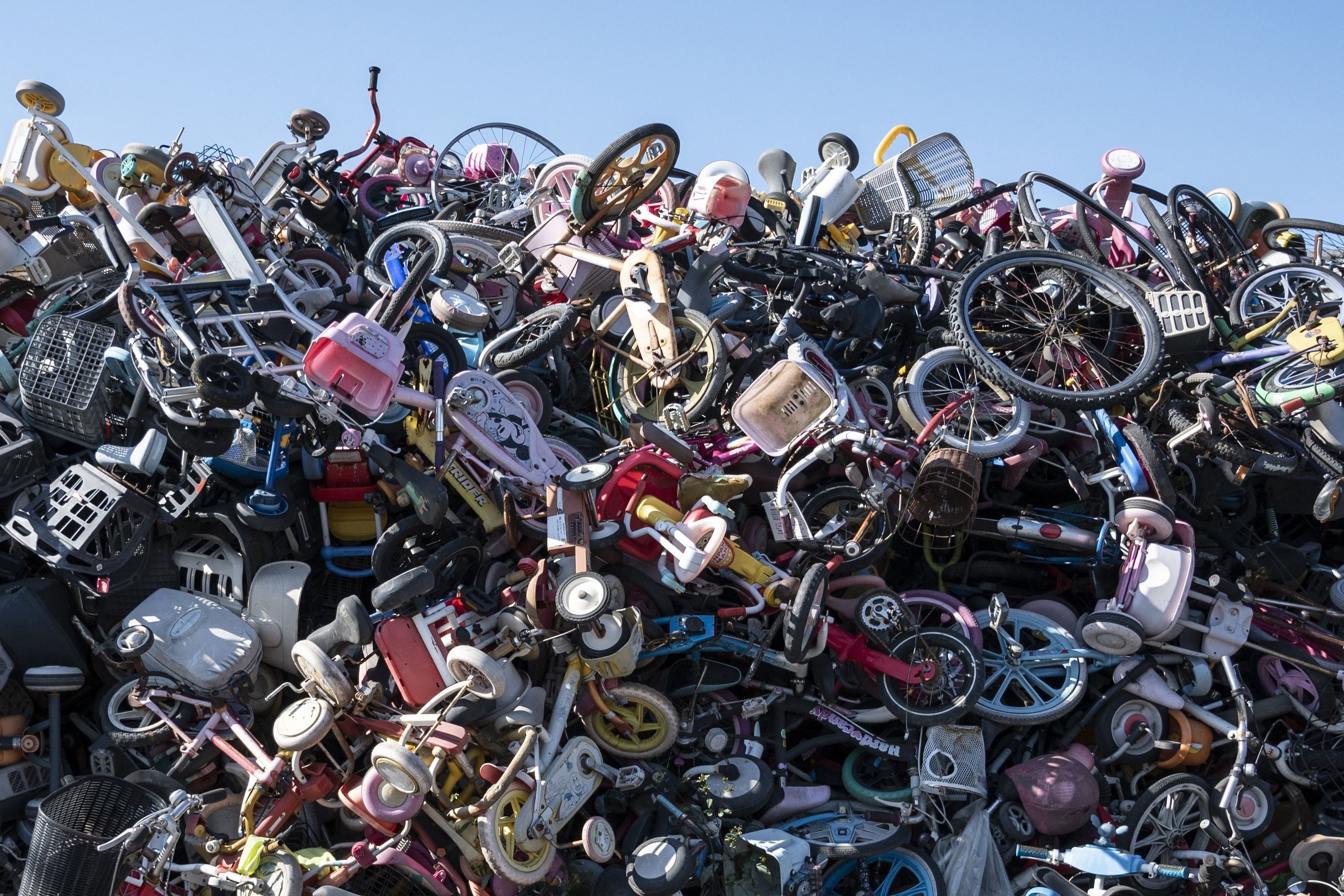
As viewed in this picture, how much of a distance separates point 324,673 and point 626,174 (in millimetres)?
4898

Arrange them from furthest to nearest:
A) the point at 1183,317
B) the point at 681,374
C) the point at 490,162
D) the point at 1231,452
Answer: the point at 490,162 → the point at 1183,317 → the point at 681,374 → the point at 1231,452

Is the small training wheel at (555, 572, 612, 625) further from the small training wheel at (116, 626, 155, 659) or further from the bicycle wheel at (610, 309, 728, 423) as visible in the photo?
the small training wheel at (116, 626, 155, 659)

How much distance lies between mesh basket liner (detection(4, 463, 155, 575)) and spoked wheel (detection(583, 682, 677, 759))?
3269mm

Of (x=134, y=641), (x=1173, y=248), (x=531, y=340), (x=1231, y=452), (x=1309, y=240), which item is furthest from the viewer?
(x=1309, y=240)

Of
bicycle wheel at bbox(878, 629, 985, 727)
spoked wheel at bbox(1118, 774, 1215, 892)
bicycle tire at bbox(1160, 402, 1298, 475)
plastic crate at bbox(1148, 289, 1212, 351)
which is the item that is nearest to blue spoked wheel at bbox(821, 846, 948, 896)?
bicycle wheel at bbox(878, 629, 985, 727)

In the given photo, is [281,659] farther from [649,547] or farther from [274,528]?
[649,547]

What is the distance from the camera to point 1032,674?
795cm

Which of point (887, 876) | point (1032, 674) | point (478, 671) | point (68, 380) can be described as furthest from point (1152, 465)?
point (68, 380)

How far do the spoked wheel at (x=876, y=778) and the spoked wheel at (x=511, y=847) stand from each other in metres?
2.20

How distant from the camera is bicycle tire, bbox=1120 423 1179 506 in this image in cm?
810

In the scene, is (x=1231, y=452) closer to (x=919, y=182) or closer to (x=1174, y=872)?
(x=1174, y=872)

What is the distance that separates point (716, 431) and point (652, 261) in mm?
1416

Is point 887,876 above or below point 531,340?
below

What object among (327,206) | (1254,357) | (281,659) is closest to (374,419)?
(281,659)
